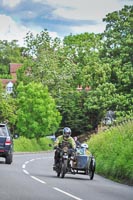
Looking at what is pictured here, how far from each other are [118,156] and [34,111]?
1977 inches

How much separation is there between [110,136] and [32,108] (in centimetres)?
4260

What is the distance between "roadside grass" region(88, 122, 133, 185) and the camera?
2401 centimetres

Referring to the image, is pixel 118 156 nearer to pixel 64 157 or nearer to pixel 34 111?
pixel 64 157

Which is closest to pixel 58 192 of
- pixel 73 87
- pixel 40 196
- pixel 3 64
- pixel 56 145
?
pixel 40 196

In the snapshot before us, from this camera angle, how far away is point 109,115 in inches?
2736

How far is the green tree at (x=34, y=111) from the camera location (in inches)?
2970

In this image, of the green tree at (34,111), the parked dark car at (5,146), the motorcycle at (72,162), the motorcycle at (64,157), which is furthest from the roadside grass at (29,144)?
the motorcycle at (64,157)

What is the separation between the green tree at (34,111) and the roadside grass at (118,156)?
40288mm

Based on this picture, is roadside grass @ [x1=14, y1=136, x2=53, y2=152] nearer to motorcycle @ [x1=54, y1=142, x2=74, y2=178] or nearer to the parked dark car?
the parked dark car

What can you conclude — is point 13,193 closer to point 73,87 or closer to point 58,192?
point 58,192

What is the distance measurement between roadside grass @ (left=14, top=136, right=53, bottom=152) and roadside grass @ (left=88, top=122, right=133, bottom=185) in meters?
31.4

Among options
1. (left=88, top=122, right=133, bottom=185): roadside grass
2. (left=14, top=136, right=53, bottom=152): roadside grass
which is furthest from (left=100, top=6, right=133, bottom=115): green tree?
(left=88, top=122, right=133, bottom=185): roadside grass

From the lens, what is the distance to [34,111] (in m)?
76.1

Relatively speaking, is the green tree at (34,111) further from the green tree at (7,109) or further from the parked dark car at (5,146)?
the parked dark car at (5,146)
